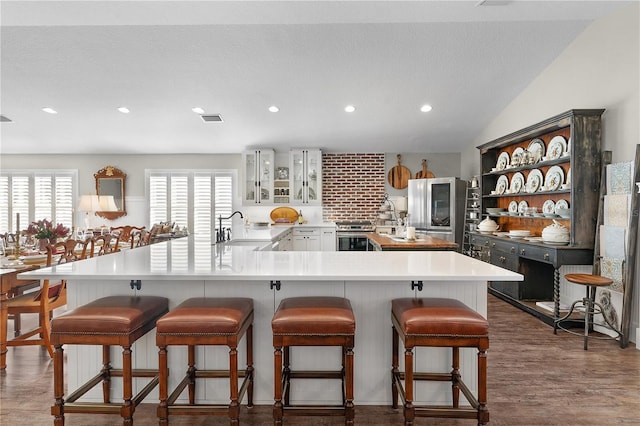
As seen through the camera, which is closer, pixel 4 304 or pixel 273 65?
pixel 4 304

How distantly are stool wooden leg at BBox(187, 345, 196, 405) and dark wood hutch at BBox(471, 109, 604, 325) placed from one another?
11.1ft

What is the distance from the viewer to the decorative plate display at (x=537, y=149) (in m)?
4.27

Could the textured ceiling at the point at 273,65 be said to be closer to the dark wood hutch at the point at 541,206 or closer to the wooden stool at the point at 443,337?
the dark wood hutch at the point at 541,206

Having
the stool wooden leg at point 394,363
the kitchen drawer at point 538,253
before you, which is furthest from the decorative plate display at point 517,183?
the stool wooden leg at point 394,363

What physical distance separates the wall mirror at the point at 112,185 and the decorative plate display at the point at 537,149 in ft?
24.1

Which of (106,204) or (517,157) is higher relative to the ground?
(517,157)

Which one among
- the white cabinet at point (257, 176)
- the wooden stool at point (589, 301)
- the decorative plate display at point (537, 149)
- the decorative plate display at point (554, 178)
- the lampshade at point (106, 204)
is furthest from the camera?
the white cabinet at point (257, 176)

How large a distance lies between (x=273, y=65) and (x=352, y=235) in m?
3.46

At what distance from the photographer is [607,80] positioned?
3.41 meters

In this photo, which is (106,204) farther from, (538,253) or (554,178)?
(554,178)

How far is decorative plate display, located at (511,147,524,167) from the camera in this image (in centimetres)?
448

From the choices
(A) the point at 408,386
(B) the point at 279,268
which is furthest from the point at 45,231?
(A) the point at 408,386

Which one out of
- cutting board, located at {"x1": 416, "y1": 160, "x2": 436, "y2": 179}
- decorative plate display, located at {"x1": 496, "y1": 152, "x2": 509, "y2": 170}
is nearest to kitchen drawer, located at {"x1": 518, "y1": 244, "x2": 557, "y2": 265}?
decorative plate display, located at {"x1": 496, "y1": 152, "x2": 509, "y2": 170}

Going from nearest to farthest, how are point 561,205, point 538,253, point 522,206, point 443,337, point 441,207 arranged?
point 443,337, point 538,253, point 561,205, point 522,206, point 441,207
